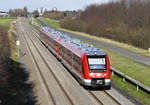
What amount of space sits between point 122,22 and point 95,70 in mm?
53578

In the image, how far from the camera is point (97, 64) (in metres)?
21.2

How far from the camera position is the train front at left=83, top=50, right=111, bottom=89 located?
68.4 feet

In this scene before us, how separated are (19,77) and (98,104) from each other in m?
10.8

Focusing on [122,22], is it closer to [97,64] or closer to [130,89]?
[130,89]

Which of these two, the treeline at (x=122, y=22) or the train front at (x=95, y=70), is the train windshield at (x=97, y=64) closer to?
the train front at (x=95, y=70)

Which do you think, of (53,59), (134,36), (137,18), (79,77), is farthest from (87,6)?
(79,77)

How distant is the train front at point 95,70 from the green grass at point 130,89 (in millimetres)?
2031

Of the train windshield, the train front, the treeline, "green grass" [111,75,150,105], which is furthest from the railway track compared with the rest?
the treeline

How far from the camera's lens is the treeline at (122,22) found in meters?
56.1

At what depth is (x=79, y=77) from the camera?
22.8 metres

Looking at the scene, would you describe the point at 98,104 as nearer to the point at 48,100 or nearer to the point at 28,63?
the point at 48,100

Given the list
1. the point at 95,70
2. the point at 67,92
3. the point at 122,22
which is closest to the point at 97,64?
the point at 95,70

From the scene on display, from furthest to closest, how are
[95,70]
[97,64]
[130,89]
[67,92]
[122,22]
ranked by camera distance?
[122,22] < [130,89] < [67,92] < [97,64] < [95,70]

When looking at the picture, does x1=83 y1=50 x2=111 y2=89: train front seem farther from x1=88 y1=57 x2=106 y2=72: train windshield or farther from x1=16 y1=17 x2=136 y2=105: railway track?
x1=16 y1=17 x2=136 y2=105: railway track
